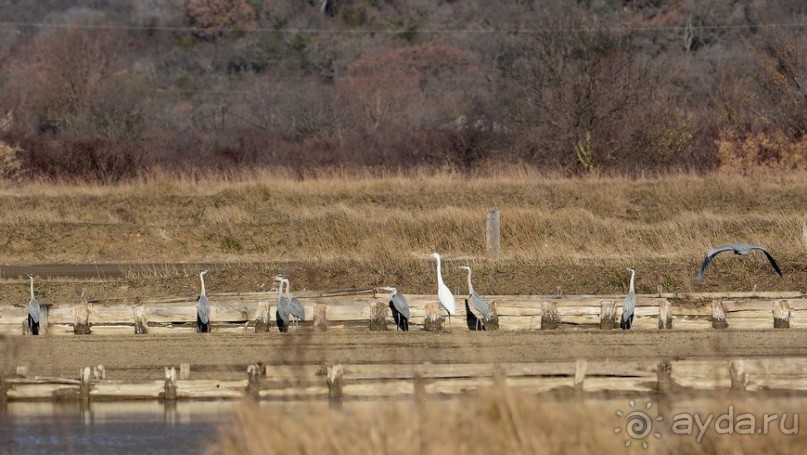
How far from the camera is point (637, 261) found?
19.9 m

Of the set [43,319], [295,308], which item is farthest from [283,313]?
[43,319]

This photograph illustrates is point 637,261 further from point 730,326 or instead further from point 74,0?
point 74,0

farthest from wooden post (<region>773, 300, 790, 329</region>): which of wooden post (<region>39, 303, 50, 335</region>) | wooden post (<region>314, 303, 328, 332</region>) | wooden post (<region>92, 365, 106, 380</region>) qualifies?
wooden post (<region>39, 303, 50, 335</region>)

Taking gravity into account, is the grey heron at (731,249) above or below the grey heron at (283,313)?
above

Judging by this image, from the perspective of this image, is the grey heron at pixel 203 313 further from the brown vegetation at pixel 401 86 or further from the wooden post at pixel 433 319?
the brown vegetation at pixel 401 86

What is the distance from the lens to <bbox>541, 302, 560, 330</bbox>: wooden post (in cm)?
1600

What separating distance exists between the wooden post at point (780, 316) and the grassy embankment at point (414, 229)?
Answer: 2723 millimetres

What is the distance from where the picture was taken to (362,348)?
15055 millimetres

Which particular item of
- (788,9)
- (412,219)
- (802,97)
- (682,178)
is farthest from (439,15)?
(412,219)

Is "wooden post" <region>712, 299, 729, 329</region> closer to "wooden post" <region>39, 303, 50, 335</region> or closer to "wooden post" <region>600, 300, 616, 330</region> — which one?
"wooden post" <region>600, 300, 616, 330</region>

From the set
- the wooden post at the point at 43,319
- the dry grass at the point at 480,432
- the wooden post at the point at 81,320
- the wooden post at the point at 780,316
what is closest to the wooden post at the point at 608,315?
the wooden post at the point at 780,316

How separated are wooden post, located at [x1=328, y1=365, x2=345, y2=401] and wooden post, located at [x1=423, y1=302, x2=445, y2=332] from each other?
4.00 m

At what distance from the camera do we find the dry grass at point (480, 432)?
27.3 ft

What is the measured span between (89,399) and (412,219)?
11.9 m
